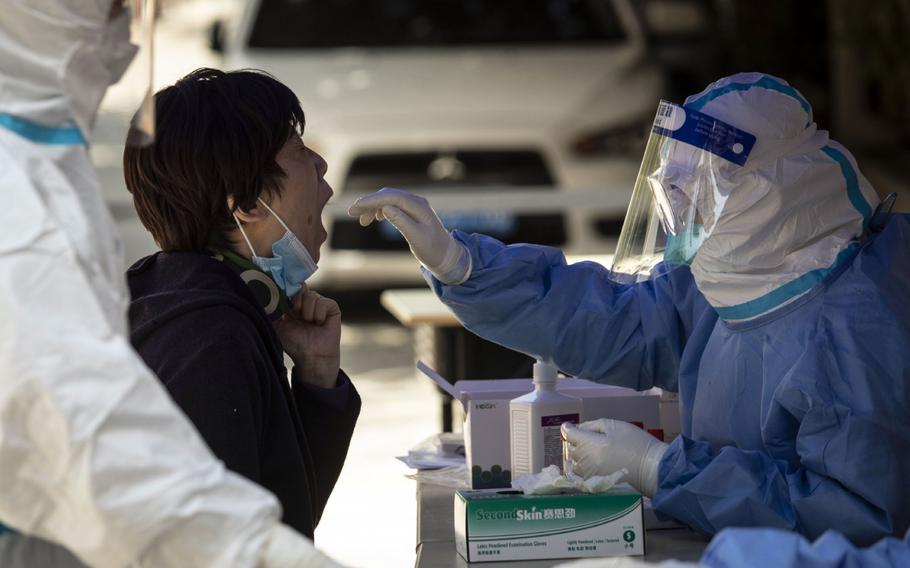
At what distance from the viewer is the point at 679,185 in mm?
2215

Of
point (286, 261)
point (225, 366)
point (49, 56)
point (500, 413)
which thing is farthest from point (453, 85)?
point (49, 56)

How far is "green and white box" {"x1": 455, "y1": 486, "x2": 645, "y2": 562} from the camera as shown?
6.35 feet

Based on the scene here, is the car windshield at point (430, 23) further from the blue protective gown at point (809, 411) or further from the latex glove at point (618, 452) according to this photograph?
the latex glove at point (618, 452)

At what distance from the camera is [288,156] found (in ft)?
7.33

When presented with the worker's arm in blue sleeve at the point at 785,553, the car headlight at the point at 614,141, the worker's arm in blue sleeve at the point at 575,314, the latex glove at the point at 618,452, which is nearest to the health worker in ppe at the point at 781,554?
the worker's arm in blue sleeve at the point at 785,553

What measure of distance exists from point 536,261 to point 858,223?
644mm

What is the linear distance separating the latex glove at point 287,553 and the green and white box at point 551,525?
2.12 ft

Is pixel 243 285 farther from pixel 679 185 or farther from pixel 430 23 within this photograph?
pixel 430 23

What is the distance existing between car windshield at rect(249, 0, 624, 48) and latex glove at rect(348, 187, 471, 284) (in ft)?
14.2

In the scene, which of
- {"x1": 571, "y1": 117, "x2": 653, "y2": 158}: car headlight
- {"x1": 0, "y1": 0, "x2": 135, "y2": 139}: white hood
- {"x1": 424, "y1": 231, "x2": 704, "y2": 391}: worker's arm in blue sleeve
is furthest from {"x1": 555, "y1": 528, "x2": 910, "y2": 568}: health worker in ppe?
{"x1": 571, "y1": 117, "x2": 653, "y2": 158}: car headlight

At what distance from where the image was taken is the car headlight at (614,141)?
658 centimetres

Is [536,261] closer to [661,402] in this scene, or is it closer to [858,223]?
[661,402]

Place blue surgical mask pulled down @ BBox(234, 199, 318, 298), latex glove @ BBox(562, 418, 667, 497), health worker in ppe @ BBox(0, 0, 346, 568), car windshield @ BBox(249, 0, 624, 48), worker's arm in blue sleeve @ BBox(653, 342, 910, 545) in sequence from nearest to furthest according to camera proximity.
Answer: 1. health worker in ppe @ BBox(0, 0, 346, 568)
2. worker's arm in blue sleeve @ BBox(653, 342, 910, 545)
3. latex glove @ BBox(562, 418, 667, 497)
4. blue surgical mask pulled down @ BBox(234, 199, 318, 298)
5. car windshield @ BBox(249, 0, 624, 48)

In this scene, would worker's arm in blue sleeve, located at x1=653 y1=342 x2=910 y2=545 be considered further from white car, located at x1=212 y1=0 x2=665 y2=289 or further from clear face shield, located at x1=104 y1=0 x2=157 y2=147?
white car, located at x1=212 y1=0 x2=665 y2=289
